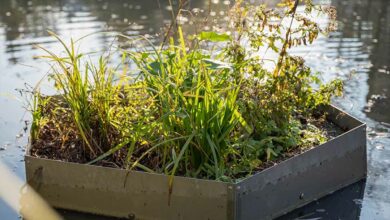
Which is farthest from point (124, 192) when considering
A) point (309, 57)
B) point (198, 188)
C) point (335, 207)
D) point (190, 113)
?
point (309, 57)

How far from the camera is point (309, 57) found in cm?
575

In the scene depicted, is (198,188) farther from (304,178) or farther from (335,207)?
(335,207)

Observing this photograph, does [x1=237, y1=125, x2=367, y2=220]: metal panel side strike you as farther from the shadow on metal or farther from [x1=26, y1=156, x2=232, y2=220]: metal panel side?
[x1=26, y1=156, x2=232, y2=220]: metal panel side

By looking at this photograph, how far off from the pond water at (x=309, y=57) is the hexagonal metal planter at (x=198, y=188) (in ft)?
0.33

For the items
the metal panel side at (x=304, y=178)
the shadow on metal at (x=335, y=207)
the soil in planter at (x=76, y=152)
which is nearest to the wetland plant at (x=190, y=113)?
the soil in planter at (x=76, y=152)

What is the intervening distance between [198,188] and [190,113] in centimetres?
37

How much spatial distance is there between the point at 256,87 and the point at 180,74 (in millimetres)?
481

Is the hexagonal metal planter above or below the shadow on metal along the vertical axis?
above

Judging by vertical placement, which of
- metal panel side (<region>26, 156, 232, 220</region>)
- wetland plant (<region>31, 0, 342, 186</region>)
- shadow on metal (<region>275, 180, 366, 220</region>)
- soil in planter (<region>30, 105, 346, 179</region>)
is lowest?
shadow on metal (<region>275, 180, 366, 220</region>)

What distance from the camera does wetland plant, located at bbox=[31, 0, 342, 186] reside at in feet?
9.29

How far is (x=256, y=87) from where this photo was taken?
10.7 feet

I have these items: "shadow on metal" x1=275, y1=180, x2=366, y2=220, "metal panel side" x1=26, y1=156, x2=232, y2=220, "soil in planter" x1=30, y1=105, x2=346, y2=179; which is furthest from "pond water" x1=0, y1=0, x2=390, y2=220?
"soil in planter" x1=30, y1=105, x2=346, y2=179

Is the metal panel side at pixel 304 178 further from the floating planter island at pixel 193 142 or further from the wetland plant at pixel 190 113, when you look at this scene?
the wetland plant at pixel 190 113

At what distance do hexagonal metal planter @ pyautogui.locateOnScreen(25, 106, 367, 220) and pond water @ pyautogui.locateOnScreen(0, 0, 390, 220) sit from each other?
10 cm
